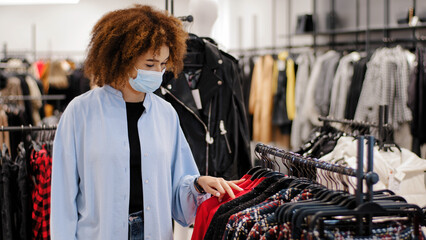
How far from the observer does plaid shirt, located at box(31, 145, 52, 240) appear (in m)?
2.49

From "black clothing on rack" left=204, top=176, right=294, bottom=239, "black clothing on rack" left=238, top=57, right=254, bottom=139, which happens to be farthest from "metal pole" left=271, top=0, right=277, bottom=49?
"black clothing on rack" left=204, top=176, right=294, bottom=239

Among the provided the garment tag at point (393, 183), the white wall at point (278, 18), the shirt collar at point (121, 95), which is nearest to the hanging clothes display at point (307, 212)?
the shirt collar at point (121, 95)

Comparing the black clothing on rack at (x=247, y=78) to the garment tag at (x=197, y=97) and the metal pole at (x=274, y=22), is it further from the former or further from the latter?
the garment tag at (x=197, y=97)

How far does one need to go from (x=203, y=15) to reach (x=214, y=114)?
642mm

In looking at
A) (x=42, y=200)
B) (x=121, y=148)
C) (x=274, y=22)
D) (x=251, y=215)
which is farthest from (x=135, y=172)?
(x=274, y=22)

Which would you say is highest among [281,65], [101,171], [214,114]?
[281,65]

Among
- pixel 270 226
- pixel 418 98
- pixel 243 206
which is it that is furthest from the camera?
pixel 418 98

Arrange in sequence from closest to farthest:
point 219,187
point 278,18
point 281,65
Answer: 1. point 219,187
2. point 281,65
3. point 278,18

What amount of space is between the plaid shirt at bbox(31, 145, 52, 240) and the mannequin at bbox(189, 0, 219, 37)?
49.3 inches

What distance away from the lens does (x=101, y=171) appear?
193 centimetres

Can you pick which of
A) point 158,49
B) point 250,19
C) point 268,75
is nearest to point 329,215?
point 158,49

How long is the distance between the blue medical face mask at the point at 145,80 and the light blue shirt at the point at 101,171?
82 mm

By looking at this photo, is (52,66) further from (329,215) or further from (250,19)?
(329,215)

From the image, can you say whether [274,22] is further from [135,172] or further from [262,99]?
[135,172]
